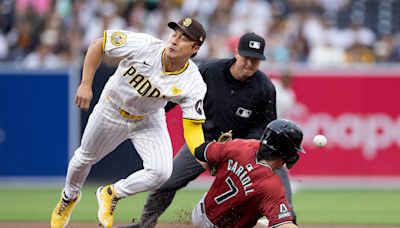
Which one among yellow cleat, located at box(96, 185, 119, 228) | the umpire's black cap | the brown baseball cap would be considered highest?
the brown baseball cap

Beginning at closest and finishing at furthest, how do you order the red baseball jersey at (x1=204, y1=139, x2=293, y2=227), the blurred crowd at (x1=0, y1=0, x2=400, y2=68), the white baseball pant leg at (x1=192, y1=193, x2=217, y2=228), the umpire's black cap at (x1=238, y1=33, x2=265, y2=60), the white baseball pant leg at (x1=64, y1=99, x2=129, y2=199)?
the red baseball jersey at (x1=204, y1=139, x2=293, y2=227) < the white baseball pant leg at (x1=192, y1=193, x2=217, y2=228) < the white baseball pant leg at (x1=64, y1=99, x2=129, y2=199) < the umpire's black cap at (x1=238, y1=33, x2=265, y2=60) < the blurred crowd at (x1=0, y1=0, x2=400, y2=68)

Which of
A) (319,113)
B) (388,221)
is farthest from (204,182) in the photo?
(388,221)

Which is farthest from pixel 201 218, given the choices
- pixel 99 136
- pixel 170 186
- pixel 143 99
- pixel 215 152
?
pixel 170 186

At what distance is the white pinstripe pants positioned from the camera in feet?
24.5

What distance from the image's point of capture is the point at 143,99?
7.51 meters

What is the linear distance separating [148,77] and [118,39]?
0.40 metres

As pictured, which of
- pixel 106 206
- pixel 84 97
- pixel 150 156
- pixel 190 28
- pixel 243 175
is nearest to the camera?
pixel 243 175

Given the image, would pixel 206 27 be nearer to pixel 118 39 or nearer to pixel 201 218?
pixel 118 39

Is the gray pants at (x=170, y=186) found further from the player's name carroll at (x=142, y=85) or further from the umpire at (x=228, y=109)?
the player's name carroll at (x=142, y=85)

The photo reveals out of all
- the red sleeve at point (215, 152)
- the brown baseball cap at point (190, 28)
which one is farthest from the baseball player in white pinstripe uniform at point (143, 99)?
the red sleeve at point (215, 152)

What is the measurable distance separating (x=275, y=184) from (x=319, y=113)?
7864mm

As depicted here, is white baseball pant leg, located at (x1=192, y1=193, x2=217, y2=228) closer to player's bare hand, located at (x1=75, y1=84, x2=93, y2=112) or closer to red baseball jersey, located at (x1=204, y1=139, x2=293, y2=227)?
red baseball jersey, located at (x1=204, y1=139, x2=293, y2=227)

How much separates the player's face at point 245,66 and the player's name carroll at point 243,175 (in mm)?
1922

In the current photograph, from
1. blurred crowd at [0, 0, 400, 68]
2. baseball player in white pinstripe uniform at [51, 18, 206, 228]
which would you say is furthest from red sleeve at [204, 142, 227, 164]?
blurred crowd at [0, 0, 400, 68]
